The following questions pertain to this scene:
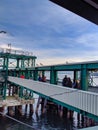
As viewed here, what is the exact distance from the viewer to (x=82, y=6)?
11.4 ft

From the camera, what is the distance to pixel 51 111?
1385 inches

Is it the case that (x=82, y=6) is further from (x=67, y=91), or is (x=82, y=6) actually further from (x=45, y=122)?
(x=45, y=122)

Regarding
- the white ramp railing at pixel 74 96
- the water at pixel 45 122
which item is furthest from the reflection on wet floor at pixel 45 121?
the white ramp railing at pixel 74 96

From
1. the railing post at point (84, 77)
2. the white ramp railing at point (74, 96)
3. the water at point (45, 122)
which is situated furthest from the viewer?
the water at point (45, 122)

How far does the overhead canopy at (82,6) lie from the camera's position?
3.35 m

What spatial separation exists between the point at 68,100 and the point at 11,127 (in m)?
14.4

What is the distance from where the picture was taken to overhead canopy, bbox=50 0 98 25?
335cm

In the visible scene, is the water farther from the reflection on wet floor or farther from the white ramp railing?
the white ramp railing

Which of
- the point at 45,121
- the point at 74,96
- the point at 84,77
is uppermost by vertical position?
the point at 84,77

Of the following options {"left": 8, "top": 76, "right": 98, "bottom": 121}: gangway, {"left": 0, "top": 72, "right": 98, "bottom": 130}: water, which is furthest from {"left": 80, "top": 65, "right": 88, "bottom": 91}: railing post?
{"left": 0, "top": 72, "right": 98, "bottom": 130}: water

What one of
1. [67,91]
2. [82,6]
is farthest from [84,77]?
[82,6]

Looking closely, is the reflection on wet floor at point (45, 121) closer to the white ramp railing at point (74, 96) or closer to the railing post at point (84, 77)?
the white ramp railing at point (74, 96)

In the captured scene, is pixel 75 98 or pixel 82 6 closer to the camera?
pixel 82 6

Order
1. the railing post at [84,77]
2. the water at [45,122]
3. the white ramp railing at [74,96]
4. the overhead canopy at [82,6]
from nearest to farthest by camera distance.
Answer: the overhead canopy at [82,6], the white ramp railing at [74,96], the railing post at [84,77], the water at [45,122]
